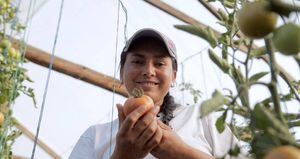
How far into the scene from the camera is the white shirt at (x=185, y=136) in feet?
3.93

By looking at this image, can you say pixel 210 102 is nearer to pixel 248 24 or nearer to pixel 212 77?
pixel 248 24

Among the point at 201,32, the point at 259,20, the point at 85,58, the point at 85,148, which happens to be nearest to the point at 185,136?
the point at 85,148

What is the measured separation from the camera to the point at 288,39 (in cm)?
41

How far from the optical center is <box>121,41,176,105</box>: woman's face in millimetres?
1257

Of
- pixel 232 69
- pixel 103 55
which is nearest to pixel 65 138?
pixel 103 55

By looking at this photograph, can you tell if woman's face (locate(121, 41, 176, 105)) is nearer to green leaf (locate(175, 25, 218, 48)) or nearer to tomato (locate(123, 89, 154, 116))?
tomato (locate(123, 89, 154, 116))

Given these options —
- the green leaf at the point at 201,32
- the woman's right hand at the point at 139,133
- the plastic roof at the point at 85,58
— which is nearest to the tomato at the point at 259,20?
the green leaf at the point at 201,32

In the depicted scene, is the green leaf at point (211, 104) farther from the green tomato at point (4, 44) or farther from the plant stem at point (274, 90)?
the green tomato at point (4, 44)

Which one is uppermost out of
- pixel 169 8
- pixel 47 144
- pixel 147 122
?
pixel 169 8

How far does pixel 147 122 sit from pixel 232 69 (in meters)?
0.32

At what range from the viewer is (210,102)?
1.34 feet

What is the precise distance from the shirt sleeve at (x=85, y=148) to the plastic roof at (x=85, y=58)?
1951 mm

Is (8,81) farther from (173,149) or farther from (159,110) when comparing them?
(173,149)

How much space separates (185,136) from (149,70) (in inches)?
8.8
